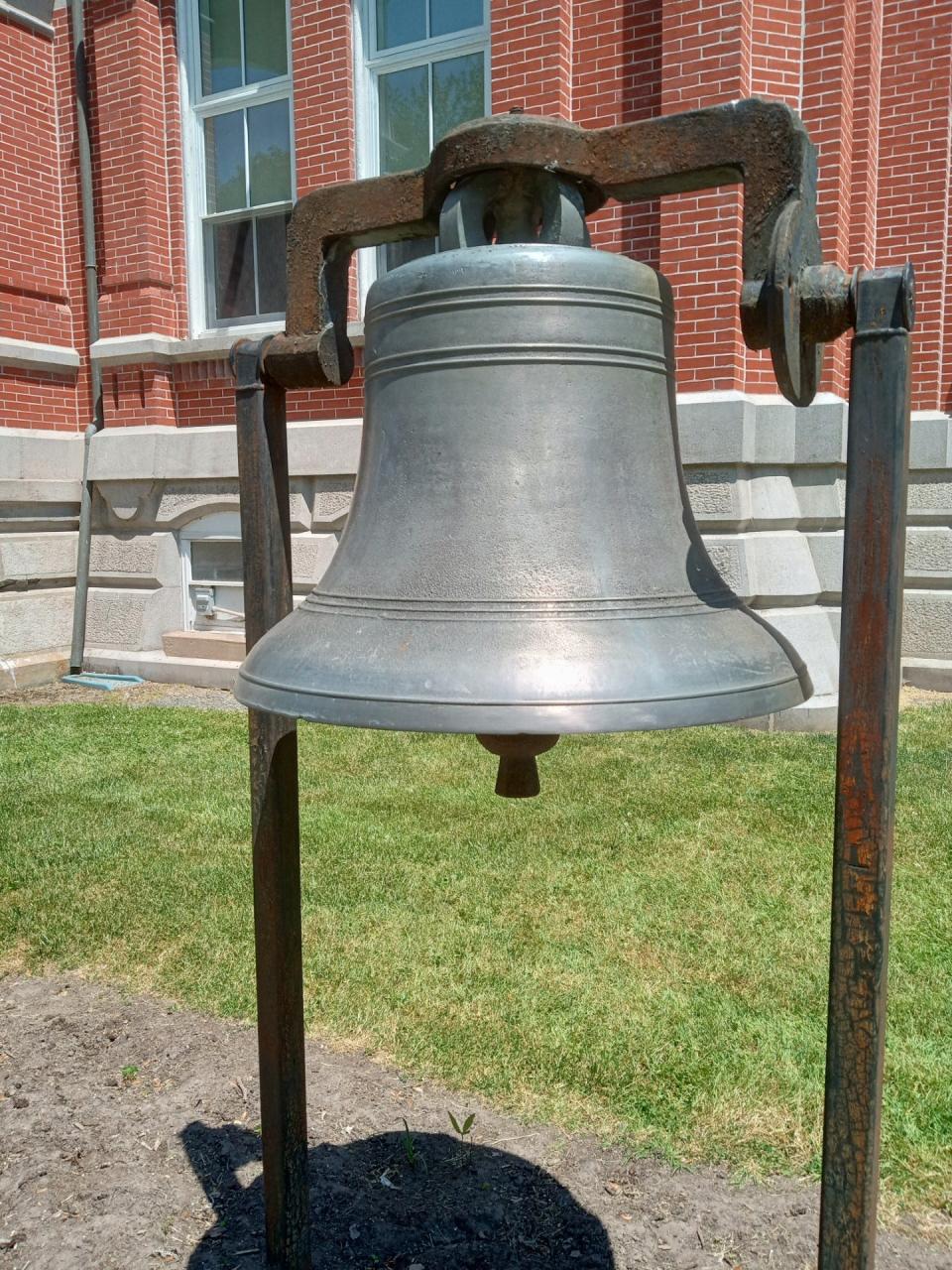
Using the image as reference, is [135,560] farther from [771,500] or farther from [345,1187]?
[345,1187]

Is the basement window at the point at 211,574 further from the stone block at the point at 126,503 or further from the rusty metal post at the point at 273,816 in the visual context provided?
the rusty metal post at the point at 273,816

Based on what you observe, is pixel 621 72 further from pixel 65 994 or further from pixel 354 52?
pixel 65 994

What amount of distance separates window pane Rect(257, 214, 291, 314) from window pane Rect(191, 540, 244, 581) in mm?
1849

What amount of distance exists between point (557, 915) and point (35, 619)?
6.06 metres

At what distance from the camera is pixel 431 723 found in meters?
1.21

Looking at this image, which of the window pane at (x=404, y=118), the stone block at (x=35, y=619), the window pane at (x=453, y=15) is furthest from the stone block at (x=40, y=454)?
the window pane at (x=453, y=15)

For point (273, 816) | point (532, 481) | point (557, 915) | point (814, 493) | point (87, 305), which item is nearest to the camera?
point (532, 481)

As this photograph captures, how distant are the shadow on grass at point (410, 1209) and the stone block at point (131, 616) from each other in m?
6.11

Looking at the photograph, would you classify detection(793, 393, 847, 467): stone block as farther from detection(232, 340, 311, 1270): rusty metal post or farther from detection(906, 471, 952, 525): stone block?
detection(232, 340, 311, 1270): rusty metal post

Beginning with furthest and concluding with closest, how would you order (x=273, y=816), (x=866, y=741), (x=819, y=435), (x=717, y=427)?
1. (x=819, y=435)
2. (x=717, y=427)
3. (x=273, y=816)
4. (x=866, y=741)

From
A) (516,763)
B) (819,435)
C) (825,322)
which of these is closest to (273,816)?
(516,763)

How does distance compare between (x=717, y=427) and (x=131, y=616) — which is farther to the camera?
(x=131, y=616)

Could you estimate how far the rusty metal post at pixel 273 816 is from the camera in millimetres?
1805

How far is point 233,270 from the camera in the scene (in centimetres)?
834
